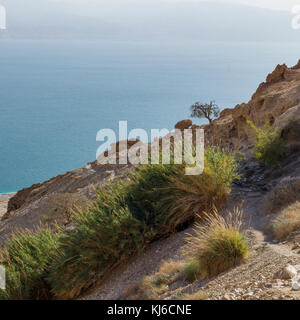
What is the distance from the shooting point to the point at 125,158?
18.5 meters

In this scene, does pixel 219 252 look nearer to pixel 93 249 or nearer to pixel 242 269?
pixel 242 269

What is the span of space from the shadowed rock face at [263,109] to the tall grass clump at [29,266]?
5.40m

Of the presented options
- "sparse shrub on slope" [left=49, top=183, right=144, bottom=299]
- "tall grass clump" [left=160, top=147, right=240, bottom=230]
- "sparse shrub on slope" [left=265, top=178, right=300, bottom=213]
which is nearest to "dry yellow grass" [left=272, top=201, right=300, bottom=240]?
"sparse shrub on slope" [left=265, top=178, right=300, bottom=213]

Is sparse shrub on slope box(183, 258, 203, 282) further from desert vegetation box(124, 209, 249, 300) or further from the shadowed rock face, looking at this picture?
the shadowed rock face

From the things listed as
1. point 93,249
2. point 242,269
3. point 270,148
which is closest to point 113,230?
point 93,249

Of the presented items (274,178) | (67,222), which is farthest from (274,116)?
(67,222)

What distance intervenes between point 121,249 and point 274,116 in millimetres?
7945

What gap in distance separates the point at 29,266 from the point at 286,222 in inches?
165

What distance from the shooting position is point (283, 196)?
7.08m

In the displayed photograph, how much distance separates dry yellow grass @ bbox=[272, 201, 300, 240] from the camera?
18.9 ft

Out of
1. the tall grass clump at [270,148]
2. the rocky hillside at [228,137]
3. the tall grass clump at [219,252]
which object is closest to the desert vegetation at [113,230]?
the tall grass clump at [219,252]

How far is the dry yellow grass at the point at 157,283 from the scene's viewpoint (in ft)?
17.3
